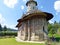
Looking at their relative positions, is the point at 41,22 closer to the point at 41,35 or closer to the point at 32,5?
the point at 41,35

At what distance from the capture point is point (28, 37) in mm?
28281

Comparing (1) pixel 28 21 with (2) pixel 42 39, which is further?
(1) pixel 28 21

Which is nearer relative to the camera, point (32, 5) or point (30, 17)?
point (30, 17)

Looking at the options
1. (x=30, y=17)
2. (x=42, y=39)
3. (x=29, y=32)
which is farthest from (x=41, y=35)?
(x=30, y=17)

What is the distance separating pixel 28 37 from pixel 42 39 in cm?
303

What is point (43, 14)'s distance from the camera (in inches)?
1097

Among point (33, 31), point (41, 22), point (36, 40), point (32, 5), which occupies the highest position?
point (32, 5)

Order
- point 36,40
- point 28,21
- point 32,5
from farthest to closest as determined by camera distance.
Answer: point 32,5 < point 28,21 < point 36,40

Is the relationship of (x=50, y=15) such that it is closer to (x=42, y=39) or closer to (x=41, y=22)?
(x=41, y=22)

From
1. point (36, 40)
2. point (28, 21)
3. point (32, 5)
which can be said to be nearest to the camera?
point (36, 40)

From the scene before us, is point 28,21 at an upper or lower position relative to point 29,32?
upper

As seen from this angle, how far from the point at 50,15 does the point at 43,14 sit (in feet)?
10.4

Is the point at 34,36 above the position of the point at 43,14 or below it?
below

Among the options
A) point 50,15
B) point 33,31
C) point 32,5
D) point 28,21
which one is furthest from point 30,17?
point 32,5
